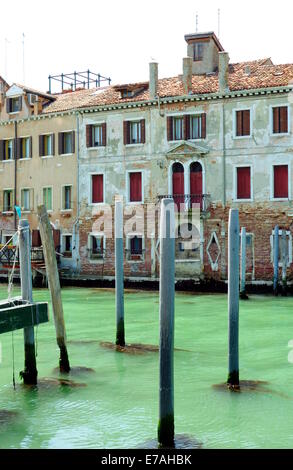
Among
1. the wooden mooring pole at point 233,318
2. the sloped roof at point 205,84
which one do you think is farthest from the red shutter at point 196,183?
the wooden mooring pole at point 233,318

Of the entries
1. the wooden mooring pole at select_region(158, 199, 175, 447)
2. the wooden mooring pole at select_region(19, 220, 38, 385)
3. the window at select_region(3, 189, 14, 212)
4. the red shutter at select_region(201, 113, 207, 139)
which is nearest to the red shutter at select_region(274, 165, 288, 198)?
the red shutter at select_region(201, 113, 207, 139)

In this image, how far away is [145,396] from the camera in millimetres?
8484

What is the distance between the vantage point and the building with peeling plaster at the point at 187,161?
24.4 m

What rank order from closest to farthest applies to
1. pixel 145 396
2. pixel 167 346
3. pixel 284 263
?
pixel 167 346, pixel 145 396, pixel 284 263

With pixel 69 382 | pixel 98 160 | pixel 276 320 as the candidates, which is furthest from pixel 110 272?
pixel 69 382

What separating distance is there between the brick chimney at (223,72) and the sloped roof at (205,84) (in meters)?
0.25

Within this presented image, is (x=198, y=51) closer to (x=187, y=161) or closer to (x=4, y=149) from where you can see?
(x=187, y=161)

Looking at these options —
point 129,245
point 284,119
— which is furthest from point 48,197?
point 284,119

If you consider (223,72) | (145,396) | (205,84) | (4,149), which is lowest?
(145,396)

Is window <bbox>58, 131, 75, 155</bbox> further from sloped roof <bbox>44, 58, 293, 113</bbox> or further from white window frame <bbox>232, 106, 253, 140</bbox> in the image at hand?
white window frame <bbox>232, 106, 253, 140</bbox>

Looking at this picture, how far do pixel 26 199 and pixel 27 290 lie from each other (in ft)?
72.8

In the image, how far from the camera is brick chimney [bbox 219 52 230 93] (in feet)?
81.7

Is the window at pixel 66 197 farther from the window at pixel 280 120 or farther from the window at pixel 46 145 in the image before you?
the window at pixel 280 120
